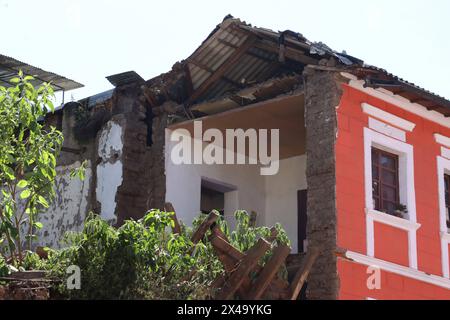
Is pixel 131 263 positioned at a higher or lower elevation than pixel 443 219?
lower

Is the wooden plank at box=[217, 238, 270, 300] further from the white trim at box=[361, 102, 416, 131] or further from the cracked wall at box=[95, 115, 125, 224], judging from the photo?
the cracked wall at box=[95, 115, 125, 224]

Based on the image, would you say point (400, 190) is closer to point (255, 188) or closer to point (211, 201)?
point (255, 188)

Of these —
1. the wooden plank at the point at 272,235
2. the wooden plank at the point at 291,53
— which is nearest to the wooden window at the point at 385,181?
the wooden plank at the point at 291,53

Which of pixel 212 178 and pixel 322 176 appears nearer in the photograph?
pixel 322 176

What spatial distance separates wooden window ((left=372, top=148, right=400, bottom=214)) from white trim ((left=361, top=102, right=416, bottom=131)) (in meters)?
0.50

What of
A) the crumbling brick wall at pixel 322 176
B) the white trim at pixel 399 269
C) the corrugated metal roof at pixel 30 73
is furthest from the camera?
the corrugated metal roof at pixel 30 73

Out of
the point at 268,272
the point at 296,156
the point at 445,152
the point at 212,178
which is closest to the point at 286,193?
the point at 296,156

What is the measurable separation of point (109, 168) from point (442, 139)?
230 inches

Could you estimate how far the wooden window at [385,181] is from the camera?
40.4ft

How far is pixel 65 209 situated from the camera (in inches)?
569

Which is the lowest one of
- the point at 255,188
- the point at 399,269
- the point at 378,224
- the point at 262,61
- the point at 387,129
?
the point at 399,269

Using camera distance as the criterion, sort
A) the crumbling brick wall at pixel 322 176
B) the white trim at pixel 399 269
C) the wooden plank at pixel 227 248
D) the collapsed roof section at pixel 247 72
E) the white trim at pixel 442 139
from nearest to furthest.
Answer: the wooden plank at pixel 227 248 → the crumbling brick wall at pixel 322 176 → the white trim at pixel 399 269 → the collapsed roof section at pixel 247 72 → the white trim at pixel 442 139

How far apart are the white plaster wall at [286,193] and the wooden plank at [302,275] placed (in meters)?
4.20

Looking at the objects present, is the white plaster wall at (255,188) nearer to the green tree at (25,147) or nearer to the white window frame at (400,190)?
the white window frame at (400,190)
